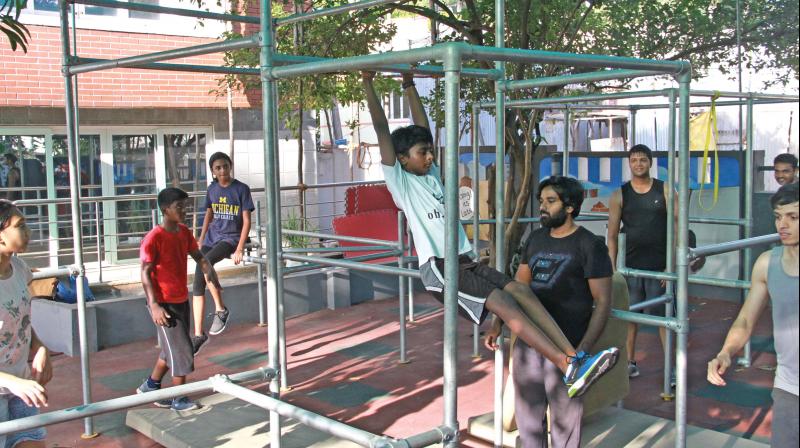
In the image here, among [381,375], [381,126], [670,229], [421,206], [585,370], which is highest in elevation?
[381,126]

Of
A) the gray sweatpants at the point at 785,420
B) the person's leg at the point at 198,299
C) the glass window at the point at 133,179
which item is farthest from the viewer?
the glass window at the point at 133,179

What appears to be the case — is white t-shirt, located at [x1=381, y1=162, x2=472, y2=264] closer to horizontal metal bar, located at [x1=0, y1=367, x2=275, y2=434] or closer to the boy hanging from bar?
the boy hanging from bar

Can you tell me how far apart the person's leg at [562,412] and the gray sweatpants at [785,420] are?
101 centimetres

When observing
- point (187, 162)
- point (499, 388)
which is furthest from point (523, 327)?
point (187, 162)

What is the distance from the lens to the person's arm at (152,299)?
5.60 m

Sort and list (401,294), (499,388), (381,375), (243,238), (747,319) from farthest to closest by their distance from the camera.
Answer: (243,238) → (381,375) → (401,294) → (499,388) → (747,319)

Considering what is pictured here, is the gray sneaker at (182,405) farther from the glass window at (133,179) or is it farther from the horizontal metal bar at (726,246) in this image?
the glass window at (133,179)

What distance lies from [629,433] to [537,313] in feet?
4.98

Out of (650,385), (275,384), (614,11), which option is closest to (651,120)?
(614,11)

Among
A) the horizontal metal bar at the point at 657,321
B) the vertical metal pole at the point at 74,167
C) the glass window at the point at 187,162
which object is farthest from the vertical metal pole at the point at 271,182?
the glass window at the point at 187,162

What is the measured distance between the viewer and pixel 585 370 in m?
3.74

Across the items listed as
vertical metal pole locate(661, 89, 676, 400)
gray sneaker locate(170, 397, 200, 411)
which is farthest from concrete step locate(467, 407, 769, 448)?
gray sneaker locate(170, 397, 200, 411)

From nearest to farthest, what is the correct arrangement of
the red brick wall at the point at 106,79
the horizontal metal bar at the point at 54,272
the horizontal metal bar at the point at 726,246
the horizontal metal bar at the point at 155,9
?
the horizontal metal bar at the point at 726,246 → the horizontal metal bar at the point at 54,272 → the horizontal metal bar at the point at 155,9 → the red brick wall at the point at 106,79

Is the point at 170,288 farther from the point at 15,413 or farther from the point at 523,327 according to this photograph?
the point at 523,327
